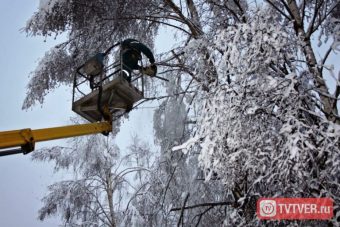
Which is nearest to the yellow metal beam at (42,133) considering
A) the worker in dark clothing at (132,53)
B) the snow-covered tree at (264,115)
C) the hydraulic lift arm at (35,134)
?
the hydraulic lift arm at (35,134)

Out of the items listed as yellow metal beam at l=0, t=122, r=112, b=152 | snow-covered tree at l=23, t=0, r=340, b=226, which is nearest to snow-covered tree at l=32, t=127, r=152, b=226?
yellow metal beam at l=0, t=122, r=112, b=152

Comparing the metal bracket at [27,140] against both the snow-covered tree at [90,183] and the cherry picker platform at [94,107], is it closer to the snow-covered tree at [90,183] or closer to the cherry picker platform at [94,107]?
the cherry picker platform at [94,107]

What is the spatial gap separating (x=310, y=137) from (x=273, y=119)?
381 mm

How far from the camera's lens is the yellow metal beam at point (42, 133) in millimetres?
4594

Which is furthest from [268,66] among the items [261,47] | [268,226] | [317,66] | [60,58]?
[60,58]

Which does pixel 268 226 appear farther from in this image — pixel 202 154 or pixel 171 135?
pixel 171 135

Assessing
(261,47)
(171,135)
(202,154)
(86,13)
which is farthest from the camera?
(171,135)

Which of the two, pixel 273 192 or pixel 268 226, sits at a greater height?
pixel 273 192

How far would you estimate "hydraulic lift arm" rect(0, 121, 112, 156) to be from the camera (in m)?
4.58

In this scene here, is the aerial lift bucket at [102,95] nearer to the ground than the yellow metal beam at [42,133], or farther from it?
farther from it

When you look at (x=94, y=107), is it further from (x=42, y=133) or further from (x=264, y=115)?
(x=264, y=115)

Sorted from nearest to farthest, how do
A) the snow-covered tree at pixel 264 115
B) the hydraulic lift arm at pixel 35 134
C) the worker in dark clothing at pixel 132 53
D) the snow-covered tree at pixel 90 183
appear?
the snow-covered tree at pixel 264 115 < the hydraulic lift arm at pixel 35 134 < the worker in dark clothing at pixel 132 53 < the snow-covered tree at pixel 90 183

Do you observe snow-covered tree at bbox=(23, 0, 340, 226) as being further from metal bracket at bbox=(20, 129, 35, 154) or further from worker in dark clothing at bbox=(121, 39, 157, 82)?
metal bracket at bbox=(20, 129, 35, 154)

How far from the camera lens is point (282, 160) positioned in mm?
3244
